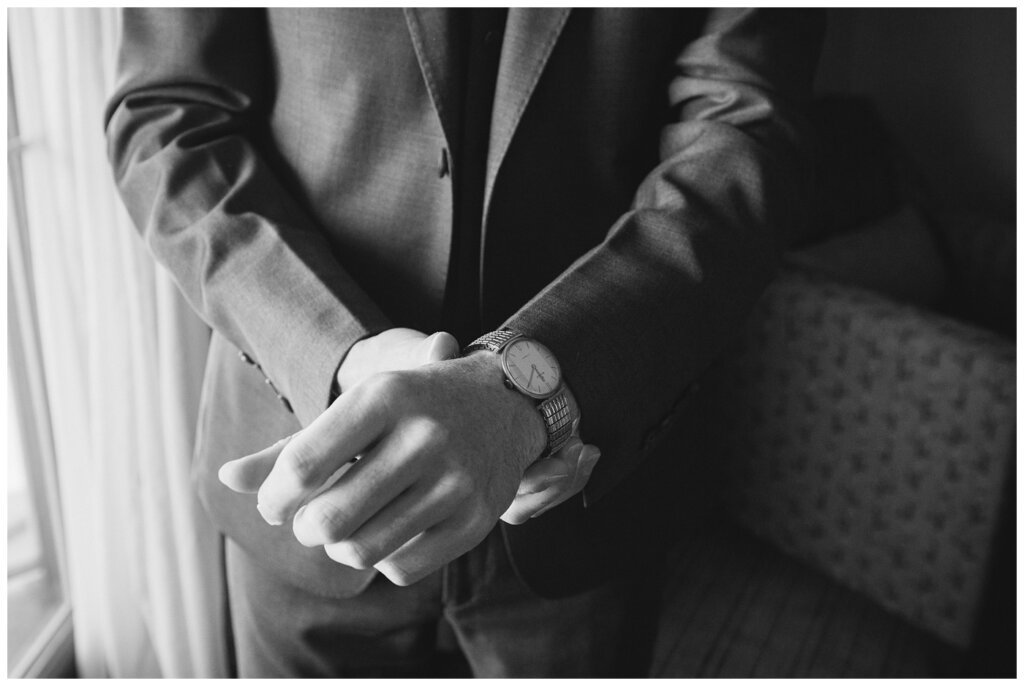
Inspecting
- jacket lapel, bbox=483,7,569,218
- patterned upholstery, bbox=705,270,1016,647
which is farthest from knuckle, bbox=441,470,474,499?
patterned upholstery, bbox=705,270,1016,647

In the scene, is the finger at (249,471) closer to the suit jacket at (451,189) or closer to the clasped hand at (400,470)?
the clasped hand at (400,470)

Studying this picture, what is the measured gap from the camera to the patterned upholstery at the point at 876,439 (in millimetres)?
1605

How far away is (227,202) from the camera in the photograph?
30.0 inches

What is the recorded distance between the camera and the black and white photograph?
58 cm

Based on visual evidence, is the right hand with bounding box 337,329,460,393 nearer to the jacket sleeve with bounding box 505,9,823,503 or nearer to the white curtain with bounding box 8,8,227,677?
the jacket sleeve with bounding box 505,9,823,503

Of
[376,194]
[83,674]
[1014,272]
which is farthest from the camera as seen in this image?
[1014,272]

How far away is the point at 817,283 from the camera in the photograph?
1.85 metres

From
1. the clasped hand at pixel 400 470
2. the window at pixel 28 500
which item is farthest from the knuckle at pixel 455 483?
the window at pixel 28 500

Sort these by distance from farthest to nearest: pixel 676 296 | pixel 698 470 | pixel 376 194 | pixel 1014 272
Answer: pixel 1014 272, pixel 698 470, pixel 376 194, pixel 676 296

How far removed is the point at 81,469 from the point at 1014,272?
2.49 metres

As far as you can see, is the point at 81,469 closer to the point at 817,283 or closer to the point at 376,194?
the point at 376,194

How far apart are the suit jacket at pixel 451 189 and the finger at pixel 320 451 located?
0.19 metres

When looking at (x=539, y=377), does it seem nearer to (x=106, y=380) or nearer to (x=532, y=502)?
(x=532, y=502)

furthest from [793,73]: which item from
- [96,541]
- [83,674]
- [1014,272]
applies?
[1014,272]
